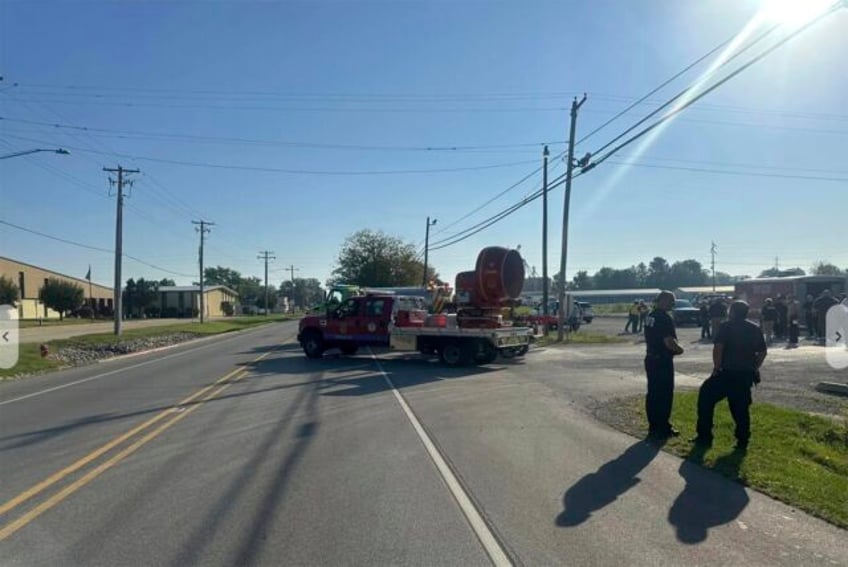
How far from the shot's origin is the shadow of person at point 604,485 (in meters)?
5.91

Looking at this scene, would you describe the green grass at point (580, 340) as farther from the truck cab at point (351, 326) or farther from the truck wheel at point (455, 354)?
the truck wheel at point (455, 354)

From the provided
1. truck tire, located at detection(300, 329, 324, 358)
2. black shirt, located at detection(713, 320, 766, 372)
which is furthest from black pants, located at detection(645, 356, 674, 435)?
truck tire, located at detection(300, 329, 324, 358)

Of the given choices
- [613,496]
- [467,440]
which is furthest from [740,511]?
[467,440]

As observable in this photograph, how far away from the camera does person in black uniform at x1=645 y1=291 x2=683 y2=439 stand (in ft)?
30.3

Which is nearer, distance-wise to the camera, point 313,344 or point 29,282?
point 313,344

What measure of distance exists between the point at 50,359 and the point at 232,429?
19343 mm

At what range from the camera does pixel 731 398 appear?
8.39 m

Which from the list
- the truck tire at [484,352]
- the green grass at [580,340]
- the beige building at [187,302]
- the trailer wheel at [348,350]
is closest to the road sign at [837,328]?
the green grass at [580,340]

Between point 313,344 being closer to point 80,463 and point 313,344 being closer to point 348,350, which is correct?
point 348,350

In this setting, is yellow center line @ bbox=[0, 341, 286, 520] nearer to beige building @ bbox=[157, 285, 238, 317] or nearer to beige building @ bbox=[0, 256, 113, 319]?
beige building @ bbox=[0, 256, 113, 319]

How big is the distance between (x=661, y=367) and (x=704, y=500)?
332cm

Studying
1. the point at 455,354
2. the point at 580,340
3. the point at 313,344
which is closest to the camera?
the point at 455,354

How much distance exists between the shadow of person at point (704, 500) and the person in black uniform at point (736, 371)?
685 mm

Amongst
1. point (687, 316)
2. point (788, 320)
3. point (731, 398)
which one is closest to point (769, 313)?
point (788, 320)
